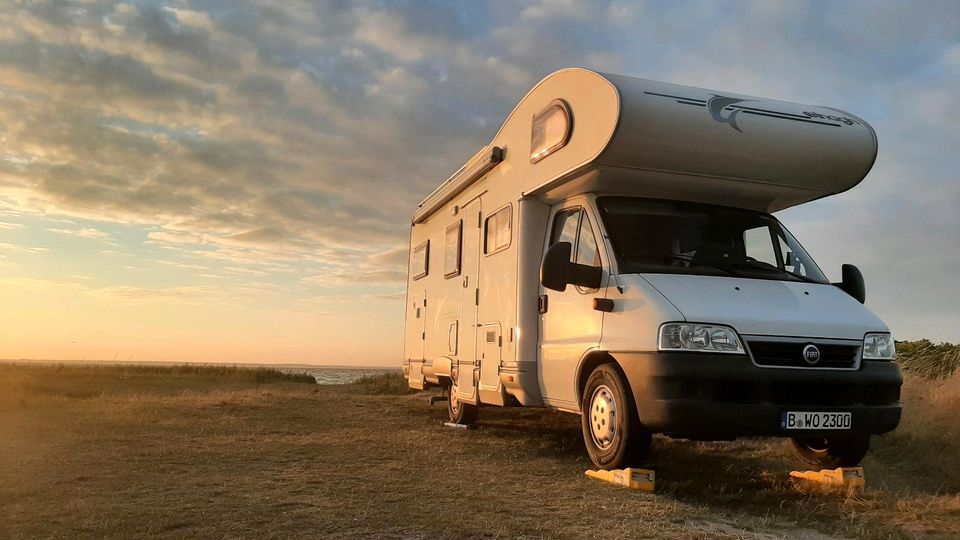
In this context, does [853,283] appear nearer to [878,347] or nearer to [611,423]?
[878,347]

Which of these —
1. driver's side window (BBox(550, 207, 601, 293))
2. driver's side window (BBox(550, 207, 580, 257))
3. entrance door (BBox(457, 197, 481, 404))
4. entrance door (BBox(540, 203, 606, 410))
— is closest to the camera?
entrance door (BBox(540, 203, 606, 410))

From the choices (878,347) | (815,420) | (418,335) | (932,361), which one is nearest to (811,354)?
(815,420)

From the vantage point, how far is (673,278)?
545cm

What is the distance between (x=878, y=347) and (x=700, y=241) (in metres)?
1.54

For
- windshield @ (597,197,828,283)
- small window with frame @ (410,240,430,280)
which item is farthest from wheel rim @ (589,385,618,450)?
small window with frame @ (410,240,430,280)

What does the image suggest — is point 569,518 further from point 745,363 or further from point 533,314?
point 533,314

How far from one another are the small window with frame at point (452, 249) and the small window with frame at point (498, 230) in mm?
968

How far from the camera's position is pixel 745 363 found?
493cm

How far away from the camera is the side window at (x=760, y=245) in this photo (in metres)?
6.12

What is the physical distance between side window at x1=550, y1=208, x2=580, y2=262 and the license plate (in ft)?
7.54

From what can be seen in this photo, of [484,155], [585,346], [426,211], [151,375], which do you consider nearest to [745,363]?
[585,346]

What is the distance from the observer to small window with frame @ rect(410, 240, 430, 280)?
10.8 metres

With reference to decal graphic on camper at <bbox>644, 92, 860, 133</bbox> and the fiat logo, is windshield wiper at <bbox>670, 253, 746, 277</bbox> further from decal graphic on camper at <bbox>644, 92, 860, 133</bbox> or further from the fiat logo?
decal graphic on camper at <bbox>644, 92, 860, 133</bbox>

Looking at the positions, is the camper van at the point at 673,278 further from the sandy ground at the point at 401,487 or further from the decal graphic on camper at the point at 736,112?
the sandy ground at the point at 401,487
